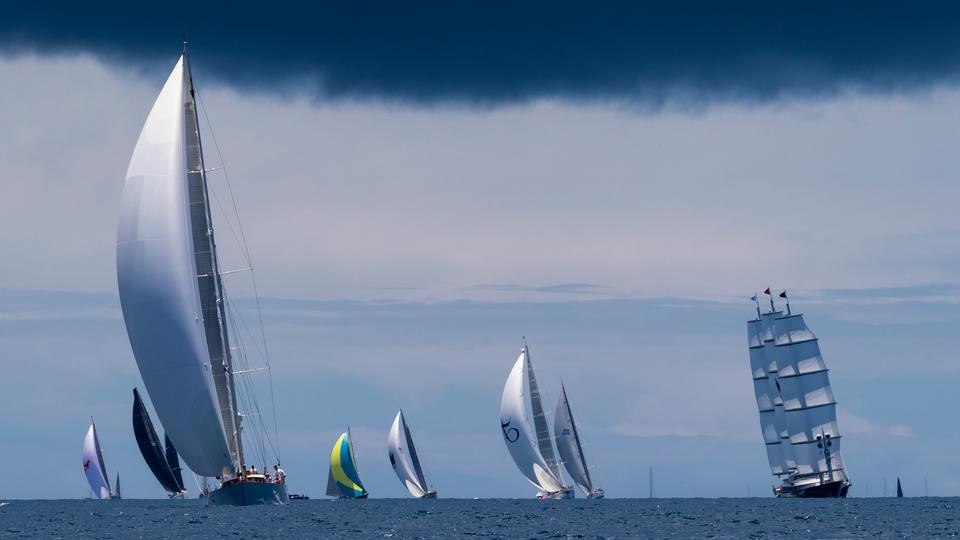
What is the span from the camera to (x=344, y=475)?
159 m

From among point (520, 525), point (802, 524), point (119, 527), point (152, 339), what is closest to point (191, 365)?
point (152, 339)

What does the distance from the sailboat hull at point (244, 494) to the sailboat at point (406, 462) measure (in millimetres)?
82928

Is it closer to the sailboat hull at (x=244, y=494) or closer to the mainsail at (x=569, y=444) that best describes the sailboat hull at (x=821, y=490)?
the mainsail at (x=569, y=444)

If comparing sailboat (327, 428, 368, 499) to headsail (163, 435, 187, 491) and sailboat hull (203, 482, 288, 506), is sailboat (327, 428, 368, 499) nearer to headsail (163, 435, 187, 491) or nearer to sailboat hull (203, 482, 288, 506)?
headsail (163, 435, 187, 491)

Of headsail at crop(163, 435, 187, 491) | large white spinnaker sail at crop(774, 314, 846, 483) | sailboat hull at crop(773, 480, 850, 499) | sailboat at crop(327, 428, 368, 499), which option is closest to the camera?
headsail at crop(163, 435, 187, 491)

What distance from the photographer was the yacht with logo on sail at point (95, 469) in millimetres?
151250

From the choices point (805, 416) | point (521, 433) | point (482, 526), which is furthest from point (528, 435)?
point (482, 526)

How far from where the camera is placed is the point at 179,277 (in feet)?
225

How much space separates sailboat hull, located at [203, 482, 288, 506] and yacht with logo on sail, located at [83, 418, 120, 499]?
80978 millimetres

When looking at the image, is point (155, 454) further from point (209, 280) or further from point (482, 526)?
point (209, 280)

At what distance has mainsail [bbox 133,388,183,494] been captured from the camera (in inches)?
4963

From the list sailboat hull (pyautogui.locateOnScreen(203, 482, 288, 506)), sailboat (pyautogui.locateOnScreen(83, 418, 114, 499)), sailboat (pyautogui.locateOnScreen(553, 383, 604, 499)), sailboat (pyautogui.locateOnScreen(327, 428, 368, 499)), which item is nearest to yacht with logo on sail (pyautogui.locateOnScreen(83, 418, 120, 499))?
sailboat (pyautogui.locateOnScreen(83, 418, 114, 499))

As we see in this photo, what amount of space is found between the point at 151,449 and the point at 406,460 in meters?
38.1

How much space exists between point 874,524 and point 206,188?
4243cm
